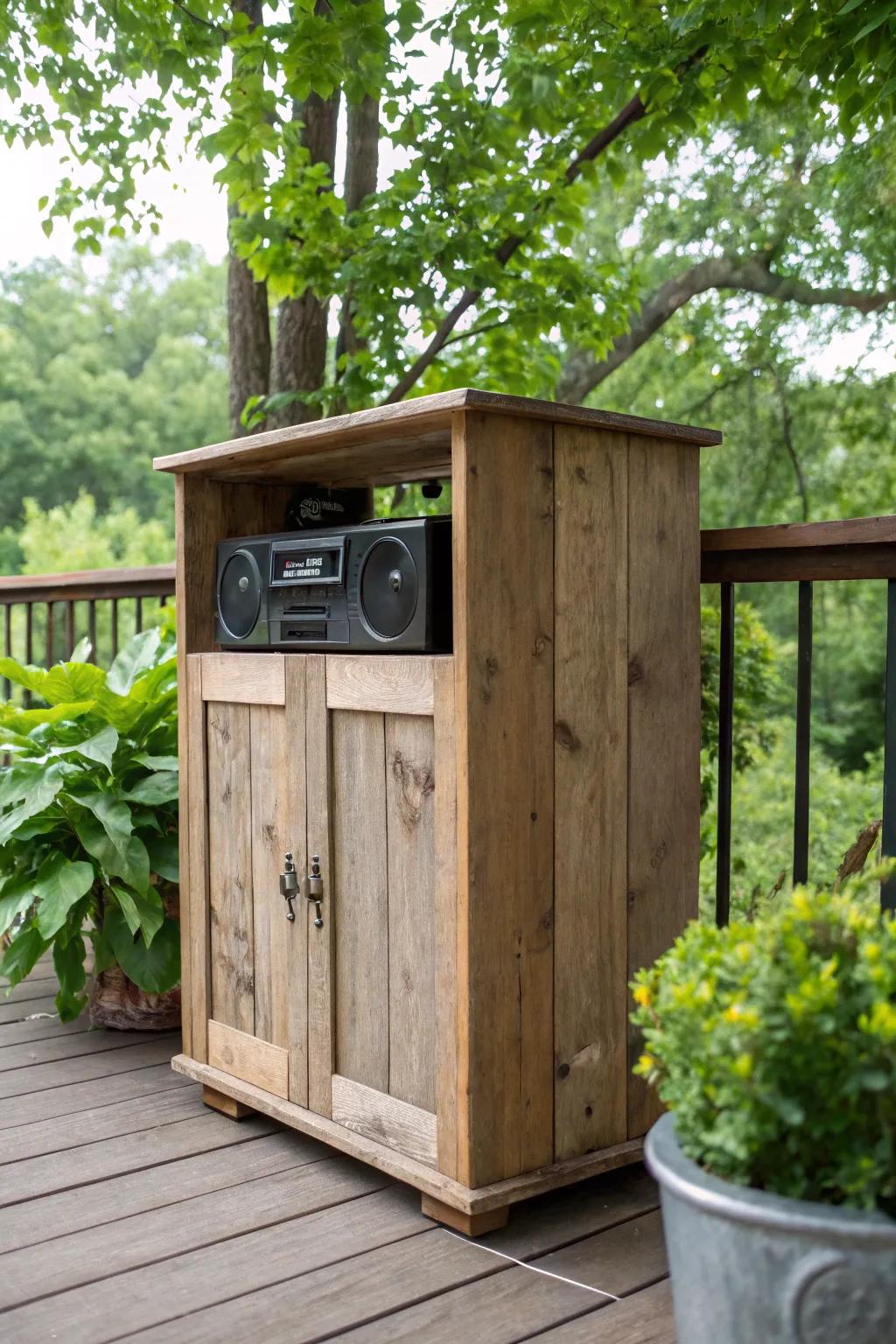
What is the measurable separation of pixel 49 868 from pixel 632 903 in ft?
4.53

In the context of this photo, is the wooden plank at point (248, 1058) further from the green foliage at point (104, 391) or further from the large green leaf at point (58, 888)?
the green foliage at point (104, 391)

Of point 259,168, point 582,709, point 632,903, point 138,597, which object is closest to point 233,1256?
point 632,903

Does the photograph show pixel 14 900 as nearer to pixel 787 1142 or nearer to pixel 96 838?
pixel 96 838

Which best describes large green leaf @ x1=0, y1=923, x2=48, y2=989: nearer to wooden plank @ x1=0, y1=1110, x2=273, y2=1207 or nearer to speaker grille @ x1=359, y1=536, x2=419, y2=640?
→ wooden plank @ x1=0, y1=1110, x2=273, y2=1207

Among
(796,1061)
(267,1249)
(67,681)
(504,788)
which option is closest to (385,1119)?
(267,1249)

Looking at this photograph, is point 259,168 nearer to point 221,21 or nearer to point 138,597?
point 221,21

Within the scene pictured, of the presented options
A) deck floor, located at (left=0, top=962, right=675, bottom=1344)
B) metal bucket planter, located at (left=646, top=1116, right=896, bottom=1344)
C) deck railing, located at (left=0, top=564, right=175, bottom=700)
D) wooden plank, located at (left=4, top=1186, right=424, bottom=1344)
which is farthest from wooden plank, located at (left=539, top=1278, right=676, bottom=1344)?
deck railing, located at (left=0, top=564, right=175, bottom=700)

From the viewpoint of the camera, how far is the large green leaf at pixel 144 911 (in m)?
2.60

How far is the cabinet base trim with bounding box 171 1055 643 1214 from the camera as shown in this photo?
181 cm

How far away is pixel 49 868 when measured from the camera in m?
2.66

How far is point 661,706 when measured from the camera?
206 centimetres

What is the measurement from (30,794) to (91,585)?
125 centimetres

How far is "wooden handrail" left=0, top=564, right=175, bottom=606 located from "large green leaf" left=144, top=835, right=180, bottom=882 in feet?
2.64

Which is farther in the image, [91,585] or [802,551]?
[91,585]
